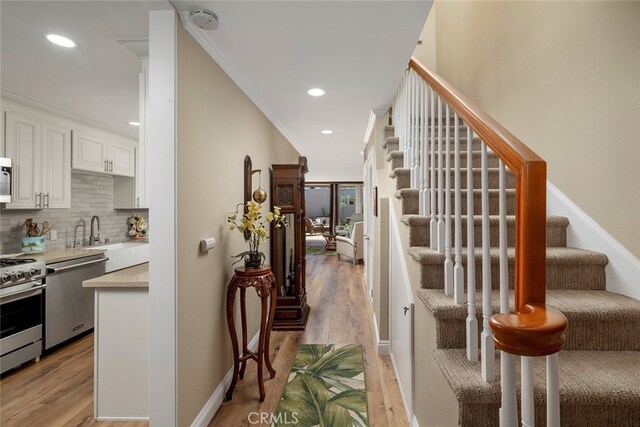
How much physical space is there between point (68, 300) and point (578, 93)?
4.31m

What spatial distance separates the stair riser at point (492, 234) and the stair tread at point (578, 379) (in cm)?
63

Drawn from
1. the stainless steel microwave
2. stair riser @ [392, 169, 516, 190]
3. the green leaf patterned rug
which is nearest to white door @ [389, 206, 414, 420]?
the green leaf patterned rug

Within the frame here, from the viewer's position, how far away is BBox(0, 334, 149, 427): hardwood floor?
1.95 meters

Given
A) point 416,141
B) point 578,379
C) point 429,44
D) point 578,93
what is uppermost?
point 429,44

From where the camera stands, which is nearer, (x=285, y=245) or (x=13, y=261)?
(x=13, y=261)

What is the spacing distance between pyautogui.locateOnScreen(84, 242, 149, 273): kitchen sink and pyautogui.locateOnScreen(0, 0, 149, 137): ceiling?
151 centimetres

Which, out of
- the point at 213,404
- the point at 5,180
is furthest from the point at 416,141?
the point at 5,180

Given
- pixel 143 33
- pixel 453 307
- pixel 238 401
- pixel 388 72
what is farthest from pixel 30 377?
pixel 388 72

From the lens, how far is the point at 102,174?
3930 mm

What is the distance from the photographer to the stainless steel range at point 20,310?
241cm

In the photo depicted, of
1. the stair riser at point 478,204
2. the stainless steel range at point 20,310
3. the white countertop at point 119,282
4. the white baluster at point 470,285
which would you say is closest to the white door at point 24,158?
the stainless steel range at point 20,310

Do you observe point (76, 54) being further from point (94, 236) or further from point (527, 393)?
point (527, 393)

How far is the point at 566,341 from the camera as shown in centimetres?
128

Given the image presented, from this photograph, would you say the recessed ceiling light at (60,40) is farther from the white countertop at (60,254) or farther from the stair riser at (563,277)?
the stair riser at (563,277)
